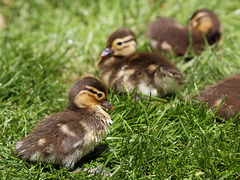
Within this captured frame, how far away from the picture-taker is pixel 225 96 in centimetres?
298

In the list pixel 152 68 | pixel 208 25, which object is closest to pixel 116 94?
pixel 152 68

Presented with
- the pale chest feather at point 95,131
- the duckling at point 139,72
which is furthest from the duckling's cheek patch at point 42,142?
the duckling at point 139,72

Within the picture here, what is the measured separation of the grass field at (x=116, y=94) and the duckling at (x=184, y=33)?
15 cm

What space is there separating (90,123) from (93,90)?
1.04ft

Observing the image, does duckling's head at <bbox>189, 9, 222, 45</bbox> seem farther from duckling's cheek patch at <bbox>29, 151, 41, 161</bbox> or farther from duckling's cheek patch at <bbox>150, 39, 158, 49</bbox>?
duckling's cheek patch at <bbox>29, 151, 41, 161</bbox>

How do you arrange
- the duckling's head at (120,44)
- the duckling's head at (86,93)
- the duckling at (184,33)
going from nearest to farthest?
1. the duckling's head at (86,93)
2. the duckling's head at (120,44)
3. the duckling at (184,33)

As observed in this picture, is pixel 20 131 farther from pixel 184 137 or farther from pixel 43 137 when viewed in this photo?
pixel 184 137

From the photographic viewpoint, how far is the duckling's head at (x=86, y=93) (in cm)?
279

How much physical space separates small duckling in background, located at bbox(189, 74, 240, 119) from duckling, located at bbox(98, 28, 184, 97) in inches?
13.9

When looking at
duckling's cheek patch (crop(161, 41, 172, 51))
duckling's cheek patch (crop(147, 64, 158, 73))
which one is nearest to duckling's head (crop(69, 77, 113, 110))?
duckling's cheek patch (crop(147, 64, 158, 73))

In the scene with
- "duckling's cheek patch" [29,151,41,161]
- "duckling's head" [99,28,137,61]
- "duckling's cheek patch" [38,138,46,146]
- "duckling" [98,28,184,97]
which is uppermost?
"duckling's head" [99,28,137,61]

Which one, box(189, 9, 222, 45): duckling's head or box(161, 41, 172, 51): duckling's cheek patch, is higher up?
box(189, 9, 222, 45): duckling's head

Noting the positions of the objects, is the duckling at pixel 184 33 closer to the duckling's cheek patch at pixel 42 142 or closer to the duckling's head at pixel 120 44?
the duckling's head at pixel 120 44

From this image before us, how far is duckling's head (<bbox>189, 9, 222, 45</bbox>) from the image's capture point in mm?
4438
